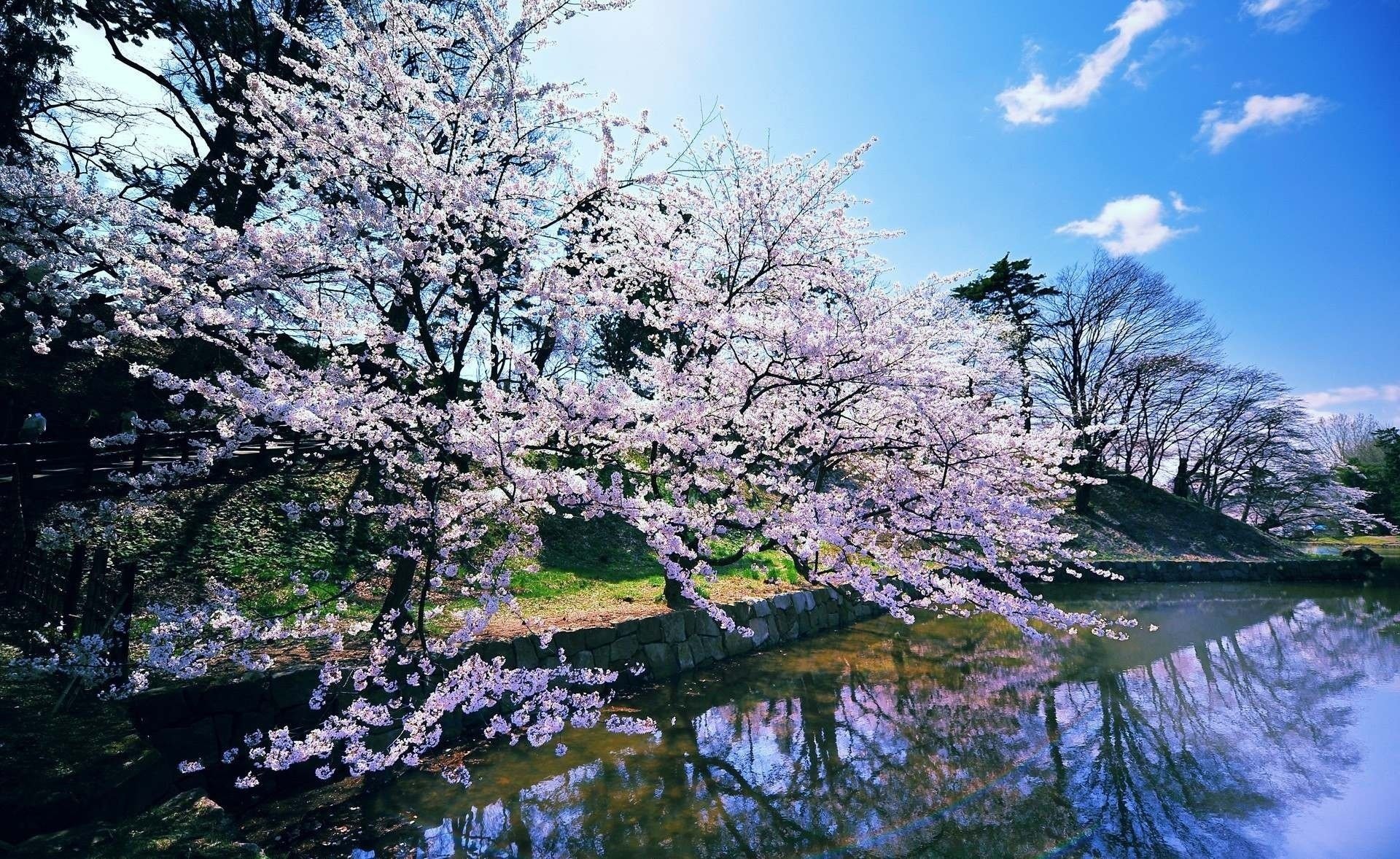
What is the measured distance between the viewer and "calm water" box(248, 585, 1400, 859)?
4.57 metres

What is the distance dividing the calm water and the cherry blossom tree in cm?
52

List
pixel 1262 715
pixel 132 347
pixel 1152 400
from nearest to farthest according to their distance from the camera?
pixel 1262 715
pixel 132 347
pixel 1152 400

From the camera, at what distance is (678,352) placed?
841cm

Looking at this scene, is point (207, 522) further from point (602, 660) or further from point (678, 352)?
point (678, 352)

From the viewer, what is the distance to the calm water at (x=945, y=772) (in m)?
4.57

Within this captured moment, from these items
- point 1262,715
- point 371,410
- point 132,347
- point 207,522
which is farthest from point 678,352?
point 132,347

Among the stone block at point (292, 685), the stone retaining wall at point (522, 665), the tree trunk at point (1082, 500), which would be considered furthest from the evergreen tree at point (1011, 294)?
the stone block at point (292, 685)

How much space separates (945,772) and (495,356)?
18.9 ft

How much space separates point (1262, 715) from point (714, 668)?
22.4ft

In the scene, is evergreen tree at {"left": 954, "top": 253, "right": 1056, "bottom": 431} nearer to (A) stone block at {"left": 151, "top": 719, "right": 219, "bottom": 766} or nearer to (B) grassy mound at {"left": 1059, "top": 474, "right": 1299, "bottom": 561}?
(B) grassy mound at {"left": 1059, "top": 474, "right": 1299, "bottom": 561}

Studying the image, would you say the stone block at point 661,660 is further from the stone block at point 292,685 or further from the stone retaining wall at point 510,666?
the stone block at point 292,685

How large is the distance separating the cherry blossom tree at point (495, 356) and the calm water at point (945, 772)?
1.71 ft

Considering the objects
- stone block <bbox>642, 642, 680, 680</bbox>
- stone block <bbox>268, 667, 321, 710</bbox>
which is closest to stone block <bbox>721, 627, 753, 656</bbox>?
stone block <bbox>642, 642, 680, 680</bbox>

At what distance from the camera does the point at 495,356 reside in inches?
233
